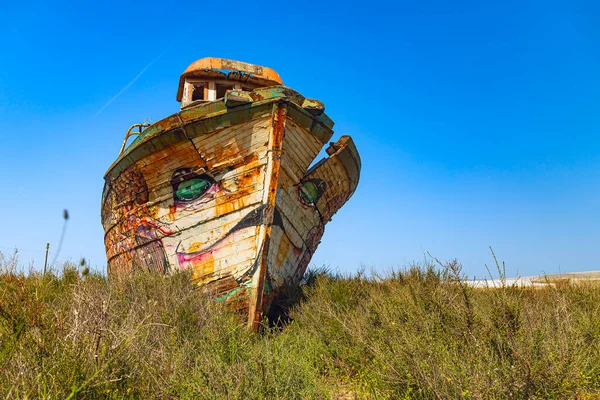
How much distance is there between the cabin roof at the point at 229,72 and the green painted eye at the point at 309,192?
260cm

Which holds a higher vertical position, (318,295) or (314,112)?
(314,112)

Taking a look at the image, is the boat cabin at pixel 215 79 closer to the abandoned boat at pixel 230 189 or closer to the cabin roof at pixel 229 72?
the cabin roof at pixel 229 72

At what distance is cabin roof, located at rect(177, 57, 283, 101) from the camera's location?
23.4ft

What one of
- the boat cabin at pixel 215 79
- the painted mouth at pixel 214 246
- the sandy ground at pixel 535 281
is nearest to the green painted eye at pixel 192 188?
the painted mouth at pixel 214 246

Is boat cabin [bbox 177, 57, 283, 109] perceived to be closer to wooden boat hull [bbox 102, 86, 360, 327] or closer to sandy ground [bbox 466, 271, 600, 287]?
wooden boat hull [bbox 102, 86, 360, 327]

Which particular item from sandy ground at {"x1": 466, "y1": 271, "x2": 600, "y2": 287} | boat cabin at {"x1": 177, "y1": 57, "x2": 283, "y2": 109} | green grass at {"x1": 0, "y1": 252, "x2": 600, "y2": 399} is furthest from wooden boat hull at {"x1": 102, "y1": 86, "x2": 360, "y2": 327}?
sandy ground at {"x1": 466, "y1": 271, "x2": 600, "y2": 287}

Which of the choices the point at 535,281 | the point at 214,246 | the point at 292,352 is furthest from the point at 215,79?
the point at 535,281

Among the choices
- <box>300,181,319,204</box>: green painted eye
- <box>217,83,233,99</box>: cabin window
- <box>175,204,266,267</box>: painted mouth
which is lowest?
<box>175,204,266,267</box>: painted mouth

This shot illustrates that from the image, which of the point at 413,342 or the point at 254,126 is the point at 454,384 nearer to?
the point at 413,342

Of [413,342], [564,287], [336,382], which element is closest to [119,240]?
[336,382]

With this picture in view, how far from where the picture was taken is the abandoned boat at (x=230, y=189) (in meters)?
5.09

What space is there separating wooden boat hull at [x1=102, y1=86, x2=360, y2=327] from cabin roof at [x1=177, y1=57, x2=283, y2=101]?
2147 mm

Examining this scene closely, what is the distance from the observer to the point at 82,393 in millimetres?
2080

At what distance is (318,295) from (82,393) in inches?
146
